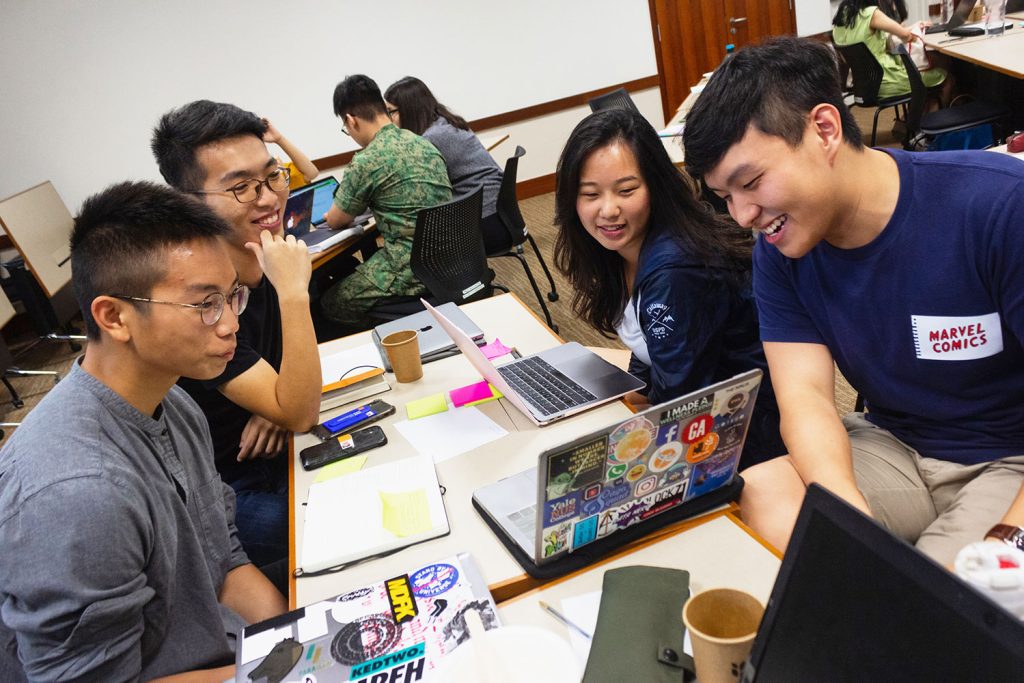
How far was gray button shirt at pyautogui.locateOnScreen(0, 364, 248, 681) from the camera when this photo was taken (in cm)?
98

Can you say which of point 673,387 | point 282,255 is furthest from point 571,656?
point 282,255

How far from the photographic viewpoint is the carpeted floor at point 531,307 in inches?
150

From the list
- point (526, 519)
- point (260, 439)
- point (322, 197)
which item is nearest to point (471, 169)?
point (322, 197)

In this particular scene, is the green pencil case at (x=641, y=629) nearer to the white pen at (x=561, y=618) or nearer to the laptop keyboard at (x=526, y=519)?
the white pen at (x=561, y=618)

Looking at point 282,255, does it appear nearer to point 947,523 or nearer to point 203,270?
point 203,270

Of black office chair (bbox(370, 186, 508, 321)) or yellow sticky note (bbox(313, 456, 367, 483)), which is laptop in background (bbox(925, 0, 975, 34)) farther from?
yellow sticky note (bbox(313, 456, 367, 483))

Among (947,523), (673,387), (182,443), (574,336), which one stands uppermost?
(182,443)

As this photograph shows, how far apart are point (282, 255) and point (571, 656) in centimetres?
128

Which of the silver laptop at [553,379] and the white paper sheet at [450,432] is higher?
the silver laptop at [553,379]

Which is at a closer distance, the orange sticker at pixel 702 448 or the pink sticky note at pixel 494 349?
the orange sticker at pixel 702 448

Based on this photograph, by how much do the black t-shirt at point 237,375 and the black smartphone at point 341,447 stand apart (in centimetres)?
30

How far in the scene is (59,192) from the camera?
17.2 feet

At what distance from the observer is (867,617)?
0.61 m

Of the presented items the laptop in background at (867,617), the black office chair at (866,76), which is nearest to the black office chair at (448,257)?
the laptop in background at (867,617)
